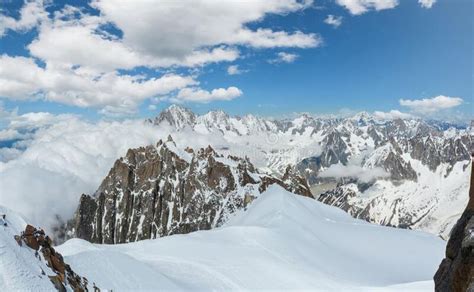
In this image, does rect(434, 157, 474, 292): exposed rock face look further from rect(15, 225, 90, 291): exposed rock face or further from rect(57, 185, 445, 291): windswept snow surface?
rect(15, 225, 90, 291): exposed rock face

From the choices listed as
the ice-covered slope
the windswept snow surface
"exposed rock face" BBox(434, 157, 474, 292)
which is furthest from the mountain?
"exposed rock face" BBox(434, 157, 474, 292)

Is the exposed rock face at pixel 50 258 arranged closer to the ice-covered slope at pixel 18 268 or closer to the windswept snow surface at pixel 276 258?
the ice-covered slope at pixel 18 268

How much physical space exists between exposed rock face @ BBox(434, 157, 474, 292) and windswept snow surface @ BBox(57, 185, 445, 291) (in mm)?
15568

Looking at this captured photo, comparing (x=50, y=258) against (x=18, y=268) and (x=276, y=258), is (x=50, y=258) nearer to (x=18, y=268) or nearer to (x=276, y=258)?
(x=18, y=268)

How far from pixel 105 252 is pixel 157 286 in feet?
17.1

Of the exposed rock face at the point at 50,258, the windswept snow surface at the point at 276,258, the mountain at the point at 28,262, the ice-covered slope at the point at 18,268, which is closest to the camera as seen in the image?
the ice-covered slope at the point at 18,268

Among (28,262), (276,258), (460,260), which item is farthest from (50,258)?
(276,258)

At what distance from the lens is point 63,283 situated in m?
20.1

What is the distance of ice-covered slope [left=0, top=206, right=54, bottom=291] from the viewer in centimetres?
1705

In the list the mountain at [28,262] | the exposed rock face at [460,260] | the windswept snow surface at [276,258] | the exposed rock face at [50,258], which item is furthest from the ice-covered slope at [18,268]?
the exposed rock face at [460,260]

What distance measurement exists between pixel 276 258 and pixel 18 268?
99.9 ft

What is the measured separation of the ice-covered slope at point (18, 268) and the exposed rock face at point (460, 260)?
55.6 feet

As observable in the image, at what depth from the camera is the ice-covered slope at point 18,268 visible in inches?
671

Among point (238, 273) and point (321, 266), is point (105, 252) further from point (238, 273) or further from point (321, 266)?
point (321, 266)
